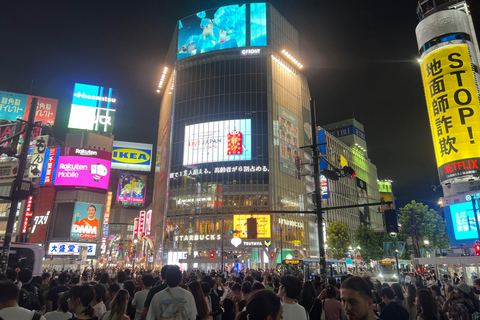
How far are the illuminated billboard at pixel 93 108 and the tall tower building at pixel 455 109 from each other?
65386mm

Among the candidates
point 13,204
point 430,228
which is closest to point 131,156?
point 430,228

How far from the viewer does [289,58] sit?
78438mm

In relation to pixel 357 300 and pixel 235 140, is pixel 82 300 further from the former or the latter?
pixel 235 140

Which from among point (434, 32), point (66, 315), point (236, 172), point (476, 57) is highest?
point (434, 32)

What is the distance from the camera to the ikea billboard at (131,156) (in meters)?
104

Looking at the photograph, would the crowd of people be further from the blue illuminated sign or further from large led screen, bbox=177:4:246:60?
large led screen, bbox=177:4:246:60

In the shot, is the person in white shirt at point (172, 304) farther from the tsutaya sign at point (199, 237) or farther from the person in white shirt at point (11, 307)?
the tsutaya sign at point (199, 237)

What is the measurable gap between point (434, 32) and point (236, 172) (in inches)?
1632

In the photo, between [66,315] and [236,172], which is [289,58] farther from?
[66,315]

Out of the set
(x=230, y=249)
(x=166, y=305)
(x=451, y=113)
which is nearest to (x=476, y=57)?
(x=451, y=113)

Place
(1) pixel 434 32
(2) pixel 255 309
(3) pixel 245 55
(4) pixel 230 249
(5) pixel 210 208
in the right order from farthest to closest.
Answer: (3) pixel 245 55
(5) pixel 210 208
(4) pixel 230 249
(1) pixel 434 32
(2) pixel 255 309

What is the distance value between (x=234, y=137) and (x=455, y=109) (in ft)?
128

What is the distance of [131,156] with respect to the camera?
105375 mm

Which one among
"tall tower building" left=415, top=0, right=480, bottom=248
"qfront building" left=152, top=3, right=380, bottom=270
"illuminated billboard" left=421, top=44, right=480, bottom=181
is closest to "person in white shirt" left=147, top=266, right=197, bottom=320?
"tall tower building" left=415, top=0, right=480, bottom=248
